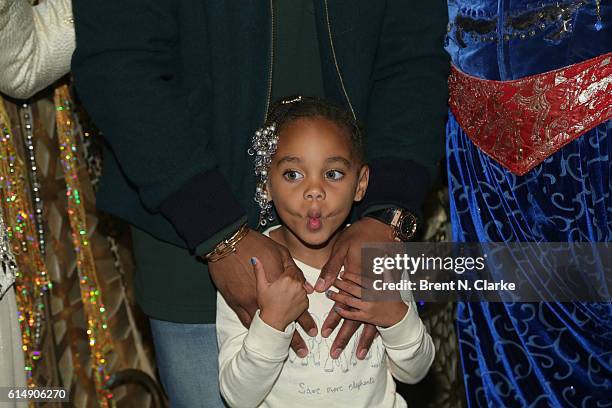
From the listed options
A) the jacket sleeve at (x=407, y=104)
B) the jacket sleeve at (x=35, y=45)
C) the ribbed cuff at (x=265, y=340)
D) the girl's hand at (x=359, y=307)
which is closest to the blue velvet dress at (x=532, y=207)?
the jacket sleeve at (x=407, y=104)

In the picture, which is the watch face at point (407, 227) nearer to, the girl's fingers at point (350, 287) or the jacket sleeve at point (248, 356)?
the girl's fingers at point (350, 287)

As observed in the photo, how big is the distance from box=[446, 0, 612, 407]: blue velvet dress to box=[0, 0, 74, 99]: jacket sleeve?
0.89 metres

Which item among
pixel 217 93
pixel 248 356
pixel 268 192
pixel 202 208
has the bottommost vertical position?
pixel 248 356

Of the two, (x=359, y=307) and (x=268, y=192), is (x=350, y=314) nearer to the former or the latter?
(x=359, y=307)

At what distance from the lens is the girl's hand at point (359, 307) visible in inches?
66.7

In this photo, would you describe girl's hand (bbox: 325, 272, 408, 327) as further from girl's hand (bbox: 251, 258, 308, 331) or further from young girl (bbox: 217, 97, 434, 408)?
girl's hand (bbox: 251, 258, 308, 331)

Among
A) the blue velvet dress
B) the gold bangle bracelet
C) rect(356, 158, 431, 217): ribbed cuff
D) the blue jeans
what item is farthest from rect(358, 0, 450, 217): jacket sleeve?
the blue jeans

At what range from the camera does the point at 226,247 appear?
5.33 feet

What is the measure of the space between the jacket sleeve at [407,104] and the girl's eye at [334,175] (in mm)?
86

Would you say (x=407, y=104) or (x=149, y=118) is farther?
(x=407, y=104)

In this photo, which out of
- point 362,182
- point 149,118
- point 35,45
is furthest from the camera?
point 35,45

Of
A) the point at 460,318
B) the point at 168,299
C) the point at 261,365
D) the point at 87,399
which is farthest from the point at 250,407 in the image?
the point at 87,399

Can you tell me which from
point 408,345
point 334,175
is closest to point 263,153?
point 334,175

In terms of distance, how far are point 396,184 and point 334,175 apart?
0.42 ft
